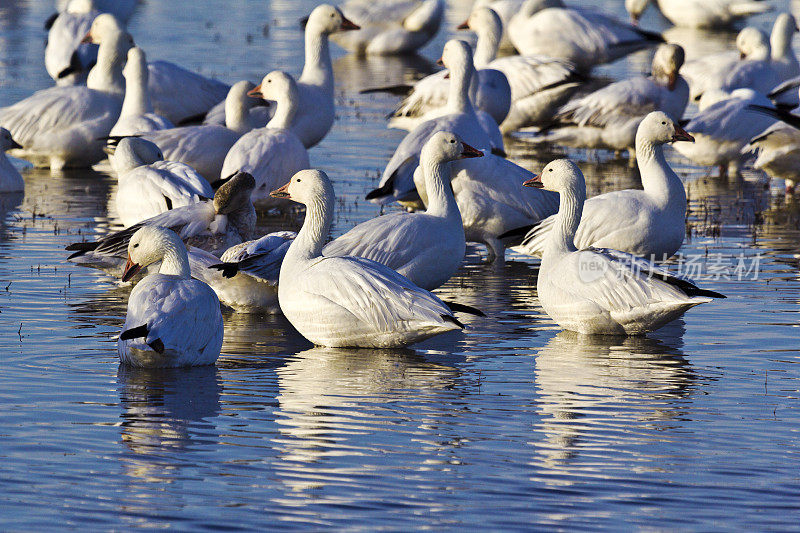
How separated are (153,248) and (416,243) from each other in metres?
1.75

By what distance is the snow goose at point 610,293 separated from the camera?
740cm

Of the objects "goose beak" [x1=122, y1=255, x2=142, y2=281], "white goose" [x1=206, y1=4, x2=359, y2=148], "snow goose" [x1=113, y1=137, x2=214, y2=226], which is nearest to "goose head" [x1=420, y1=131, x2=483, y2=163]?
"snow goose" [x1=113, y1=137, x2=214, y2=226]

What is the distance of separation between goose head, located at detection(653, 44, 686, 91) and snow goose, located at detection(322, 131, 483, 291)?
23.4ft

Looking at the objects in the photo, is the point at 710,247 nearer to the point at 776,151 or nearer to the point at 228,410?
the point at 776,151

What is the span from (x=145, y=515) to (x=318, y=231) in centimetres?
317

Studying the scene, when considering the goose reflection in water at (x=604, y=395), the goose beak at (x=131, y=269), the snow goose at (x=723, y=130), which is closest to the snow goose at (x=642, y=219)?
the goose reflection in water at (x=604, y=395)

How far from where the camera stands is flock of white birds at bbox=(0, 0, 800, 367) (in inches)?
286

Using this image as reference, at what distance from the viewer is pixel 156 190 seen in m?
10.0

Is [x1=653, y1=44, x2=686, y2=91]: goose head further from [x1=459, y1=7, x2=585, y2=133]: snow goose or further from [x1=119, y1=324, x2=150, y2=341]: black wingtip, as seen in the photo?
[x1=119, y1=324, x2=150, y2=341]: black wingtip

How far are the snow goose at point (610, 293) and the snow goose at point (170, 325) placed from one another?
2.12 metres

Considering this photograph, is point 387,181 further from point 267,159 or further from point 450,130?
point 267,159

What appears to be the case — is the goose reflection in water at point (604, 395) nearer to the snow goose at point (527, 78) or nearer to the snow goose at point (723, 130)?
the snow goose at point (723, 130)

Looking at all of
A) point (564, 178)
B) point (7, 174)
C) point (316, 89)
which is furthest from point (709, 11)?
point (564, 178)

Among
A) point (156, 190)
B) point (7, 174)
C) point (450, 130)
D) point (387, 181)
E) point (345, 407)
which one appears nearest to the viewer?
point (345, 407)
